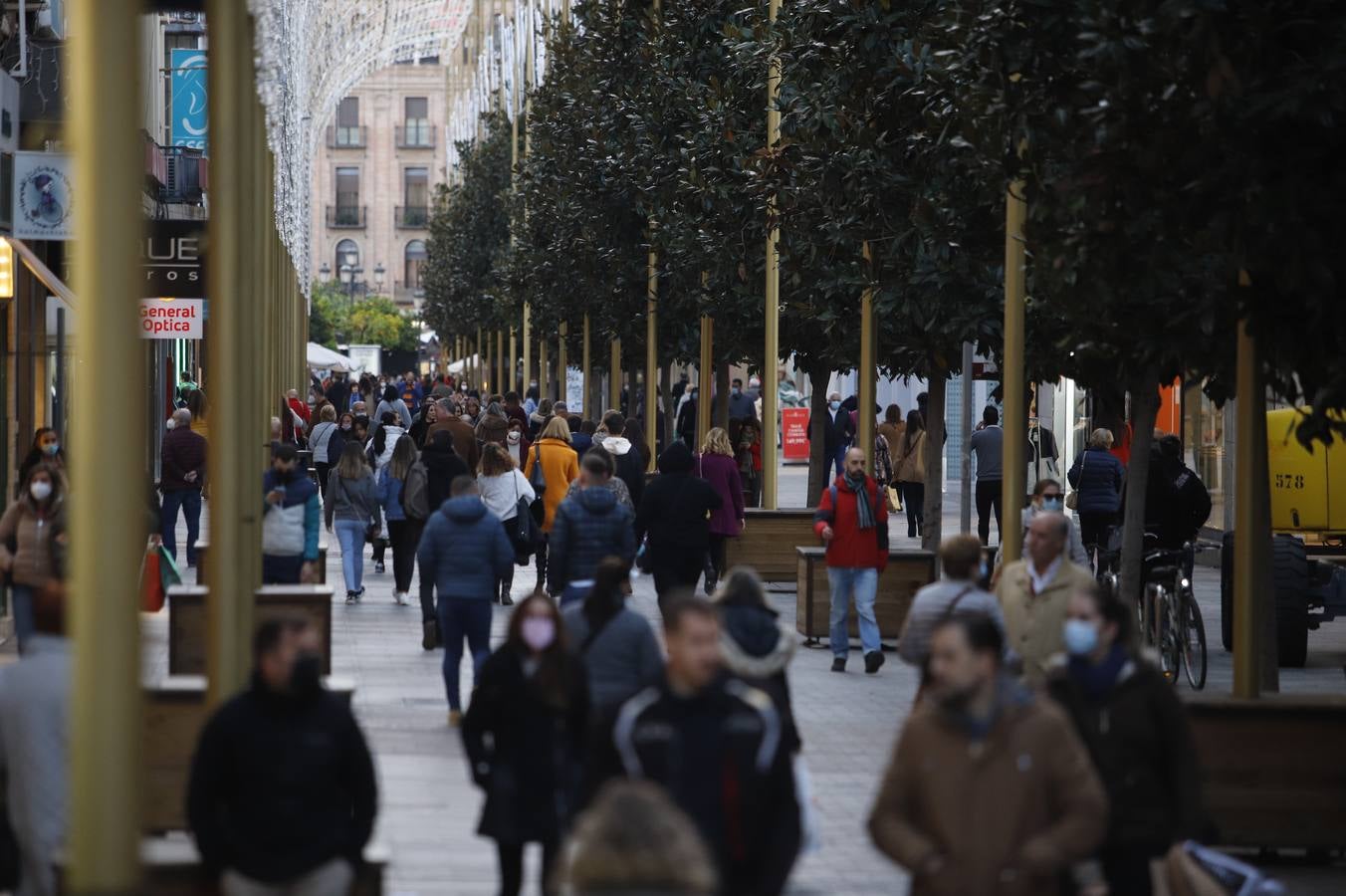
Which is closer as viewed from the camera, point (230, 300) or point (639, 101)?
point (230, 300)

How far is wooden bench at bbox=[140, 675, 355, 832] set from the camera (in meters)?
10.2

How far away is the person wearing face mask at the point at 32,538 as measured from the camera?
14.5 m

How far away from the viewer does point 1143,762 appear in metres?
7.60

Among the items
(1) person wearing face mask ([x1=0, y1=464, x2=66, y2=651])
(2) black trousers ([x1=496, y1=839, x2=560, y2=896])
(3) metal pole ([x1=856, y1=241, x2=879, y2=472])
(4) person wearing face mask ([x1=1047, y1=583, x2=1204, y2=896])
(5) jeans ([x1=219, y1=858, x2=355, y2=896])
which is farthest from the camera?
(3) metal pole ([x1=856, y1=241, x2=879, y2=472])

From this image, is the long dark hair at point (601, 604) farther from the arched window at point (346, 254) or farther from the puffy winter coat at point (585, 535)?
the arched window at point (346, 254)

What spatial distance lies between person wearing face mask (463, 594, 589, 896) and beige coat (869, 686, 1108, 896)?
6.15 ft

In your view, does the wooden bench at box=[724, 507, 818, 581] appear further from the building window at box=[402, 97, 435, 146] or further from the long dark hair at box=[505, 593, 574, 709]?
the building window at box=[402, 97, 435, 146]

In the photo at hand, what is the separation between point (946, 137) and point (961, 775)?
9.88 m

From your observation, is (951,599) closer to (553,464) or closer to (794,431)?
(553,464)

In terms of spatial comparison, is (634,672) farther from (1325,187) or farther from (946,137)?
(946,137)

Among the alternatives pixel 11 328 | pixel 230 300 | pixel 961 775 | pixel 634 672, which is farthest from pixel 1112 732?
→ pixel 11 328

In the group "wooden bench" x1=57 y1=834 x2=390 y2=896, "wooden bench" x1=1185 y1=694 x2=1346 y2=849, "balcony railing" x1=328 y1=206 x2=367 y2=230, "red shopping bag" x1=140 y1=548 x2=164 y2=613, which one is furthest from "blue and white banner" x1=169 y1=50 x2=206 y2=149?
"balcony railing" x1=328 y1=206 x2=367 y2=230

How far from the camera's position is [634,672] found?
9367 mm

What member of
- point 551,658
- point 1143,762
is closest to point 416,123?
point 551,658
